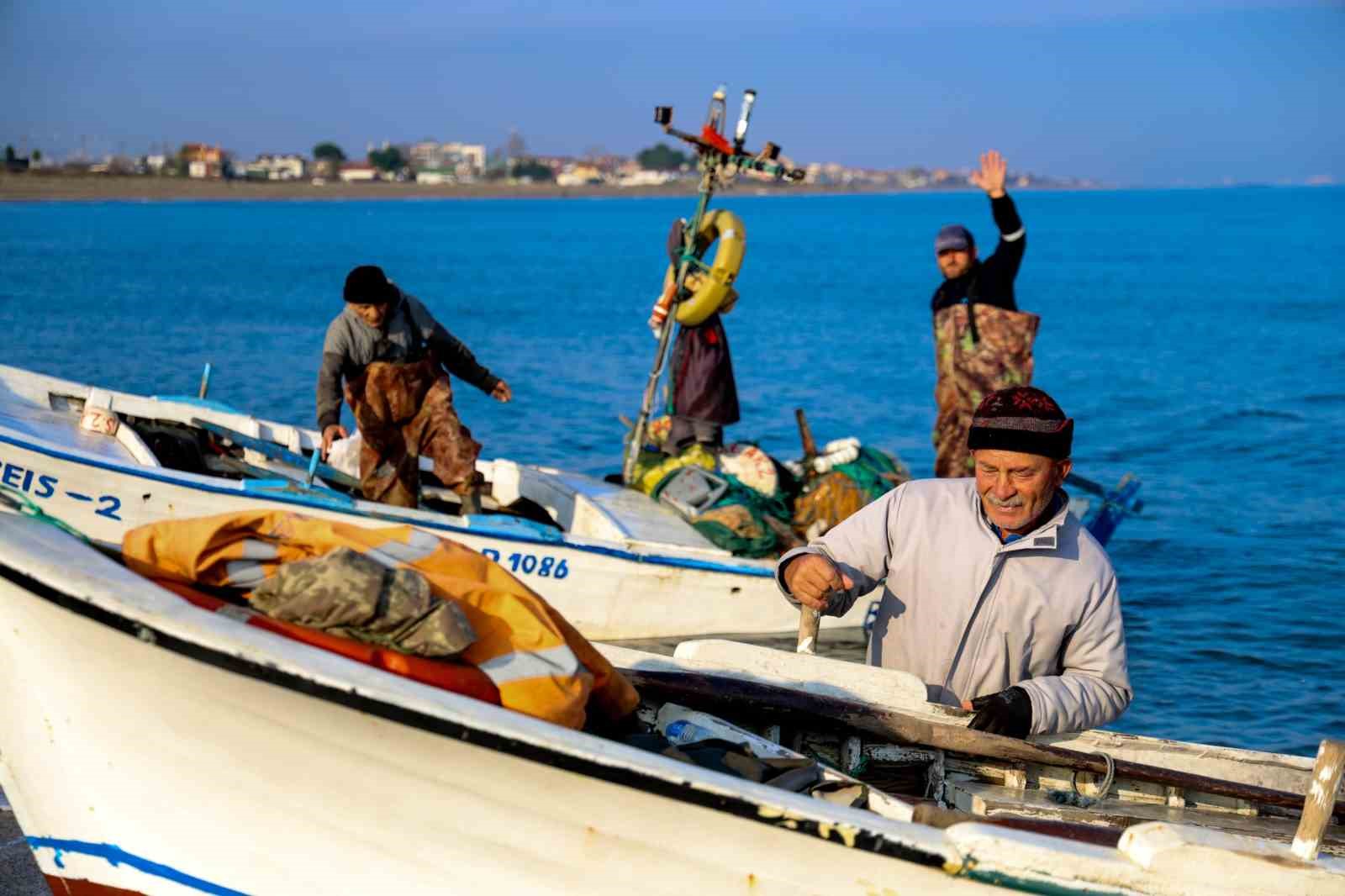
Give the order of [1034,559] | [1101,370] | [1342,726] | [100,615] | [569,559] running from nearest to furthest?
[100,615] < [1034,559] < [569,559] < [1342,726] < [1101,370]

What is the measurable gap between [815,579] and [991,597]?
548mm

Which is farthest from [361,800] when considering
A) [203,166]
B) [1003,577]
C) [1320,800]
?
[203,166]

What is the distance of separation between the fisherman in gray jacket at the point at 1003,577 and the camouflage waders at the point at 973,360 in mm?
6194

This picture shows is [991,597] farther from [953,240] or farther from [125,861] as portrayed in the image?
[953,240]

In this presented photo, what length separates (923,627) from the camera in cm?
477

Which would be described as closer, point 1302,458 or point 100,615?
point 100,615

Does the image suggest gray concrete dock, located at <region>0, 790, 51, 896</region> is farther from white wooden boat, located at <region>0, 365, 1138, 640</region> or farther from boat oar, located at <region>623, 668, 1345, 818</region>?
white wooden boat, located at <region>0, 365, 1138, 640</region>

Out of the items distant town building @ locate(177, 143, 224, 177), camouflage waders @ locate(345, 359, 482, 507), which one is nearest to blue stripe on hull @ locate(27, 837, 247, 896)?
camouflage waders @ locate(345, 359, 482, 507)

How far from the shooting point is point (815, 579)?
4.60 m

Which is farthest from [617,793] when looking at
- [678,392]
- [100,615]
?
[678,392]

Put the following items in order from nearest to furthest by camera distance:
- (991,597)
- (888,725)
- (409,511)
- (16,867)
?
1. (991,597)
2. (888,725)
3. (16,867)
4. (409,511)

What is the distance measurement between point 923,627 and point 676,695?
881 mm

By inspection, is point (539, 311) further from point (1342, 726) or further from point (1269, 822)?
point (1269, 822)

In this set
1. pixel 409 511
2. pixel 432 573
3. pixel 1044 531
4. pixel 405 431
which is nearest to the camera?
pixel 432 573
